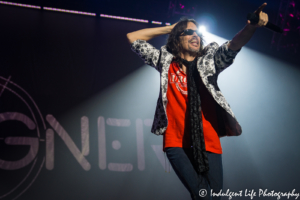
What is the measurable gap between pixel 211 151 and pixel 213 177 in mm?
157

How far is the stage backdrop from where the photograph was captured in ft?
9.88

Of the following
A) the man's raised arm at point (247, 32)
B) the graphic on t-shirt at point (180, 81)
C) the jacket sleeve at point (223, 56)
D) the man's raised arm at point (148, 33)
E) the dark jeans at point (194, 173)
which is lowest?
the dark jeans at point (194, 173)

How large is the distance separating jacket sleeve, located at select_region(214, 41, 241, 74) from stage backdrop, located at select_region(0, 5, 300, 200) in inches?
77.5

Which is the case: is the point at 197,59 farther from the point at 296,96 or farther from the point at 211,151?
the point at 296,96

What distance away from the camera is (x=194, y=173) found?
134 centimetres

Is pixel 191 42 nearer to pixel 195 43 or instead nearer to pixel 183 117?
pixel 195 43

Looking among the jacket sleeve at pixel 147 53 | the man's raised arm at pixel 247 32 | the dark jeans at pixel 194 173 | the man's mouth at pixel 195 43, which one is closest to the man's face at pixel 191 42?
the man's mouth at pixel 195 43

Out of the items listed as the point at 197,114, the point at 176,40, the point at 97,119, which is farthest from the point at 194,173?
the point at 97,119

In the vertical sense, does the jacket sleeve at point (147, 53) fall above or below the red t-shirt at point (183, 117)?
above

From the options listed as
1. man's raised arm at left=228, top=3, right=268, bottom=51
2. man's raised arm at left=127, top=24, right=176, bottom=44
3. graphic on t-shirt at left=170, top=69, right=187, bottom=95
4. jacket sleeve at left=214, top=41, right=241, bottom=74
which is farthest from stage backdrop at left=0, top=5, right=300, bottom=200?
man's raised arm at left=228, top=3, right=268, bottom=51

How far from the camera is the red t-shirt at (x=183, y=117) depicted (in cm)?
144

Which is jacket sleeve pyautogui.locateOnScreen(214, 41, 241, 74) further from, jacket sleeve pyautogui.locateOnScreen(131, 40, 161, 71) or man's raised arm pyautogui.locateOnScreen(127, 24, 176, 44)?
man's raised arm pyautogui.locateOnScreen(127, 24, 176, 44)

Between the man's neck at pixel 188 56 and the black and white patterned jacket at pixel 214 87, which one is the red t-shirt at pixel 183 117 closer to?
the black and white patterned jacket at pixel 214 87

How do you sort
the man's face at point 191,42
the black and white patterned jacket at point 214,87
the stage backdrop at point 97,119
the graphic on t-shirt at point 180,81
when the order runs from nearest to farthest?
the black and white patterned jacket at point 214,87 → the graphic on t-shirt at point 180,81 → the man's face at point 191,42 → the stage backdrop at point 97,119
